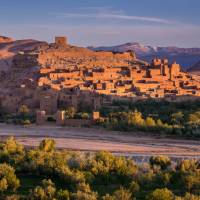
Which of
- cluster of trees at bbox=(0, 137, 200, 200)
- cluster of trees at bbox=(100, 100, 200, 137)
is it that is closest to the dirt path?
cluster of trees at bbox=(100, 100, 200, 137)

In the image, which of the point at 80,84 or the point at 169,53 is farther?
the point at 169,53

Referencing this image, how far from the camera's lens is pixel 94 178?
16266 millimetres

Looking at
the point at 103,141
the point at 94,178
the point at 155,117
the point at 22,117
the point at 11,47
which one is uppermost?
the point at 11,47

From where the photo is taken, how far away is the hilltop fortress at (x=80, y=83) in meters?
34.6

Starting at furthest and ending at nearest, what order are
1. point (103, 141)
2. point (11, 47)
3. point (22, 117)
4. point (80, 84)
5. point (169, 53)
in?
point (169, 53) < point (11, 47) < point (80, 84) < point (22, 117) < point (103, 141)

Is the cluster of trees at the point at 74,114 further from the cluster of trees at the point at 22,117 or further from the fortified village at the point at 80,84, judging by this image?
the cluster of trees at the point at 22,117

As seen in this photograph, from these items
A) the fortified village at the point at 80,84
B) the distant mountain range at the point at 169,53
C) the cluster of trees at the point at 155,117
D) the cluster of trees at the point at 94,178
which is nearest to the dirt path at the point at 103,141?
the cluster of trees at the point at 155,117

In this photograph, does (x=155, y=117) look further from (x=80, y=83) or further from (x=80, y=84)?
(x=80, y=83)

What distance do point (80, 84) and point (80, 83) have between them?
17.5 inches

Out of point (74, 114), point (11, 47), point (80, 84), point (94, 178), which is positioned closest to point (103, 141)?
point (74, 114)

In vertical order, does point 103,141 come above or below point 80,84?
below

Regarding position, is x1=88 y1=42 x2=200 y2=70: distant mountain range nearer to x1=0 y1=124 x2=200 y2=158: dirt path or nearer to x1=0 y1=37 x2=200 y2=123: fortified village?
x1=0 y1=37 x2=200 y2=123: fortified village

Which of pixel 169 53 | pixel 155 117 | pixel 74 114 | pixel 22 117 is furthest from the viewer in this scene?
pixel 169 53

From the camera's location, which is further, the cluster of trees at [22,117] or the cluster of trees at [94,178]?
the cluster of trees at [22,117]
